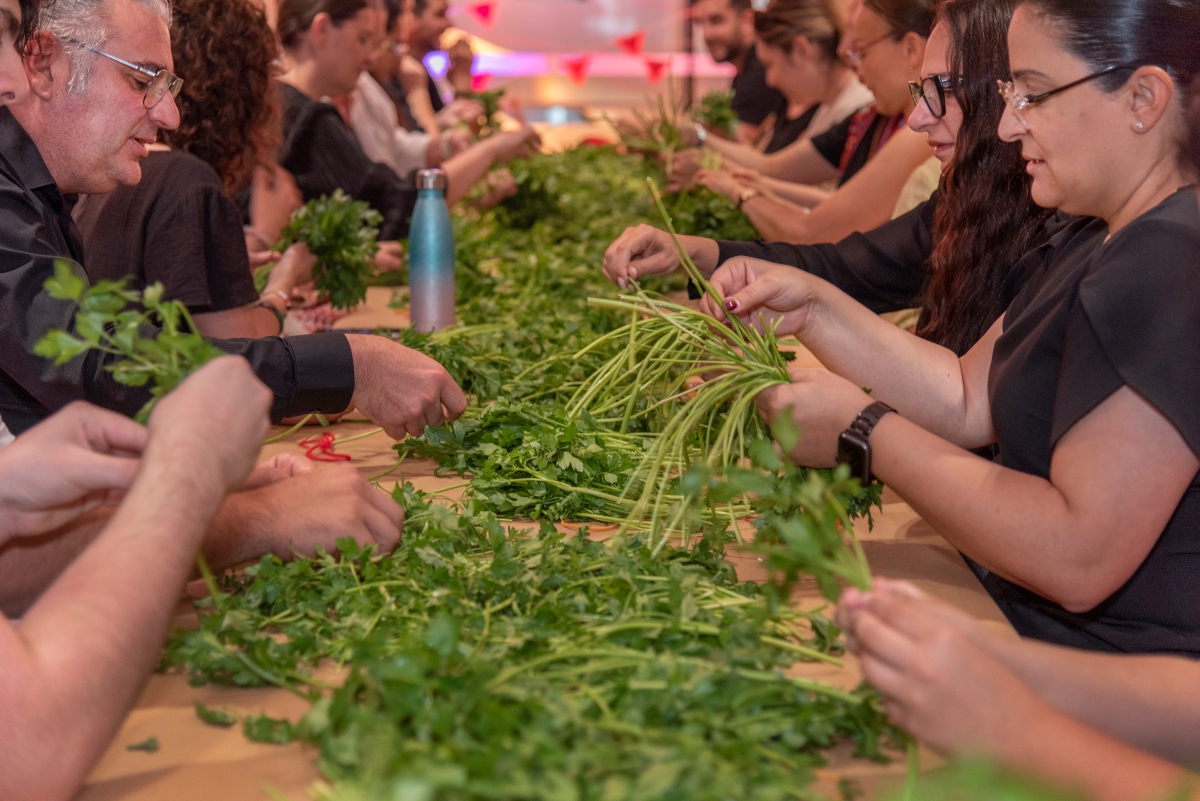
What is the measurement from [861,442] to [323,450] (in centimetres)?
100

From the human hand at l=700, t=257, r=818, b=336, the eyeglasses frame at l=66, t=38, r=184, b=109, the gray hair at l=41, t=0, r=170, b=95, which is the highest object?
the gray hair at l=41, t=0, r=170, b=95

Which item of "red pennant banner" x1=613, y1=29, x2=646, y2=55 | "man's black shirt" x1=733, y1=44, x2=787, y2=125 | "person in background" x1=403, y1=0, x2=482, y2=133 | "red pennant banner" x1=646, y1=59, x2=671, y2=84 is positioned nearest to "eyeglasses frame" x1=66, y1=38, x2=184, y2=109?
"person in background" x1=403, y1=0, x2=482, y2=133

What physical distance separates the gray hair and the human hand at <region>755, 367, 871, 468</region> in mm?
1334

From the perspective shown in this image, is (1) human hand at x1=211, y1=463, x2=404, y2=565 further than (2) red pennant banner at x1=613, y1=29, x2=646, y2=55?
No

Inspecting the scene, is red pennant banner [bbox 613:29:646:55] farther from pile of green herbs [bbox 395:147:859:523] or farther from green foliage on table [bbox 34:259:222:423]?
green foliage on table [bbox 34:259:222:423]

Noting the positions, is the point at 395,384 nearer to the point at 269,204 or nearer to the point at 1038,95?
the point at 1038,95

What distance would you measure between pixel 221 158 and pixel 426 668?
2055mm

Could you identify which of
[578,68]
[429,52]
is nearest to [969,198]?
[429,52]

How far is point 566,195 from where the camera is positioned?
14.8ft

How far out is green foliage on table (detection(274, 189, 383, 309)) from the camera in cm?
287

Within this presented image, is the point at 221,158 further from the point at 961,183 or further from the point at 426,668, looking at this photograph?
the point at 426,668

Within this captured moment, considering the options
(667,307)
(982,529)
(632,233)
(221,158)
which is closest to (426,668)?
(982,529)

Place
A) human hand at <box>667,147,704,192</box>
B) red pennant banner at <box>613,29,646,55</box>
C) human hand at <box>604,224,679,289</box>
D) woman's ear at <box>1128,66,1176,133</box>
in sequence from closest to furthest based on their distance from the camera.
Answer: woman's ear at <box>1128,66,1176,133</box> → human hand at <box>604,224,679,289</box> → human hand at <box>667,147,704,192</box> → red pennant banner at <box>613,29,646,55</box>

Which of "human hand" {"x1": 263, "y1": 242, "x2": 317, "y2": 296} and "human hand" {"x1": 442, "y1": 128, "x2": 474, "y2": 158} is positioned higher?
"human hand" {"x1": 442, "y1": 128, "x2": 474, "y2": 158}
